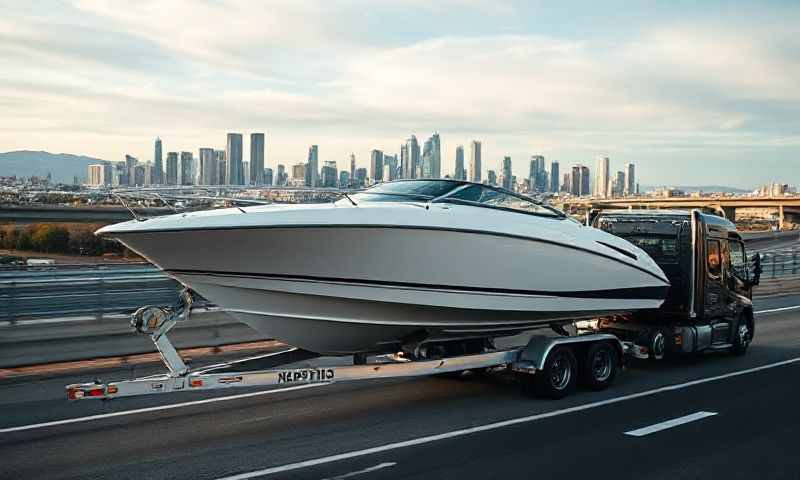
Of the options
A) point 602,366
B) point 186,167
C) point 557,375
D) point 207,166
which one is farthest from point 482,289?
point 186,167

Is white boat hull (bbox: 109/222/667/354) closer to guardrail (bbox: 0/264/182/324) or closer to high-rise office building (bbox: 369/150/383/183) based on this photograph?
high-rise office building (bbox: 369/150/383/183)

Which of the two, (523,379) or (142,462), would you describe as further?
(523,379)

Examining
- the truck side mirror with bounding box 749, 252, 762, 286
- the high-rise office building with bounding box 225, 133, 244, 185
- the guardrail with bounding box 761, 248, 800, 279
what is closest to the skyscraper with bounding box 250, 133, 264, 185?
the high-rise office building with bounding box 225, 133, 244, 185

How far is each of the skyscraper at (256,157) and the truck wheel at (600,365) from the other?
5412mm

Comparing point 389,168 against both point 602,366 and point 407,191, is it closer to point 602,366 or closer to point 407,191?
point 407,191

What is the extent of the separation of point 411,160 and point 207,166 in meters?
3.36

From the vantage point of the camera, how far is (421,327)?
9.48 m

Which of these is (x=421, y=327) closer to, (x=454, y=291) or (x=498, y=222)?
(x=454, y=291)

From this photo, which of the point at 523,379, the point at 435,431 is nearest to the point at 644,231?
the point at 523,379

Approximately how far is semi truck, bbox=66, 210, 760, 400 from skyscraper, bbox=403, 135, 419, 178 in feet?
8.37

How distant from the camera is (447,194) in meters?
9.73

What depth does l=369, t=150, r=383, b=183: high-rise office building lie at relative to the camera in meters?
11.2

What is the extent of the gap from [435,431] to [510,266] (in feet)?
7.23

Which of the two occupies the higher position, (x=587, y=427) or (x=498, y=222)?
(x=498, y=222)
